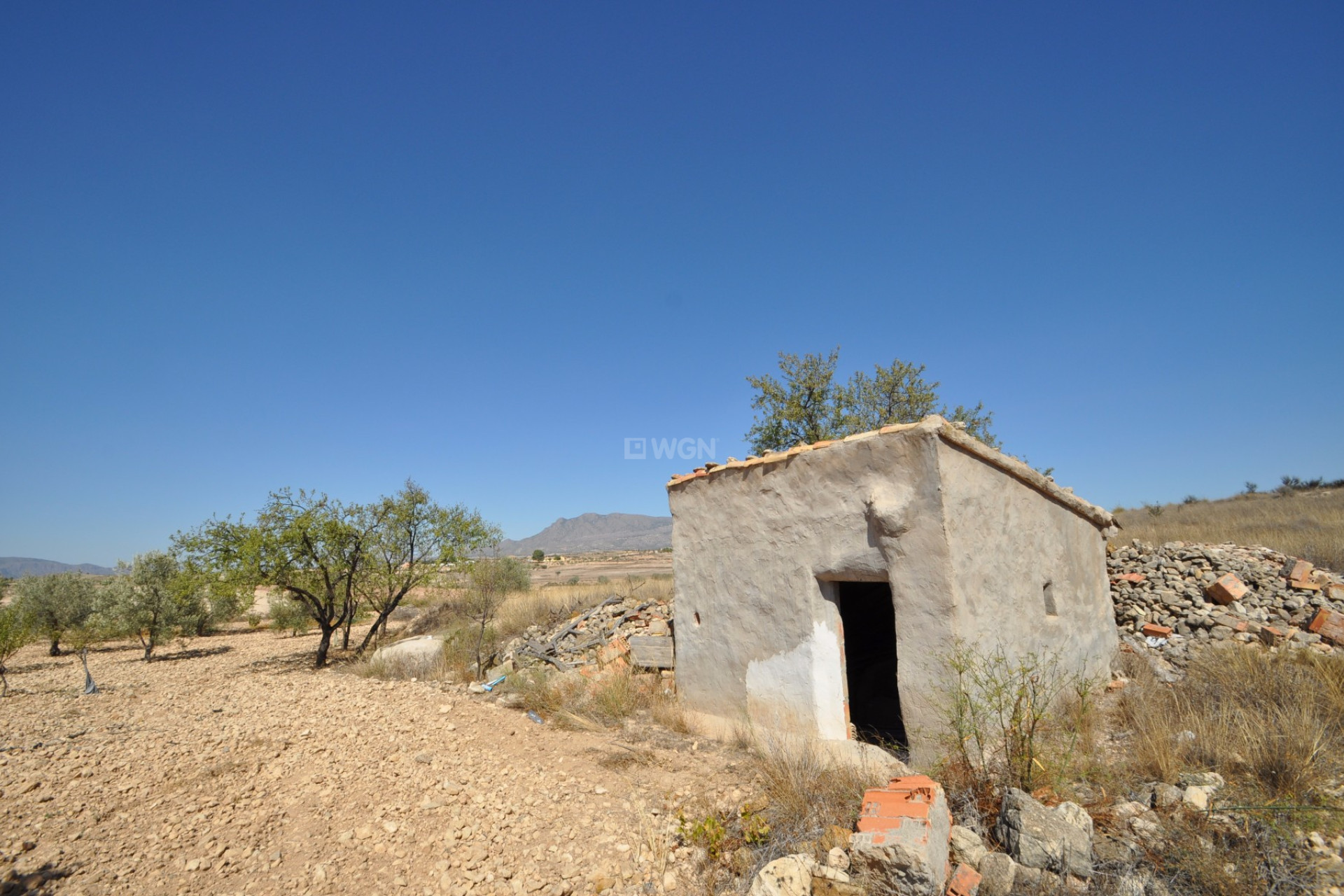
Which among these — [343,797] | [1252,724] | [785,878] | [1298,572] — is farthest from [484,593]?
[1298,572]

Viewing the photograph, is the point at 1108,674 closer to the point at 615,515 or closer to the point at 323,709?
the point at 323,709

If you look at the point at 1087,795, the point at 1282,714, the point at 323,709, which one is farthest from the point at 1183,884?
the point at 323,709

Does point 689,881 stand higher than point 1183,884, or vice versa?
point 1183,884

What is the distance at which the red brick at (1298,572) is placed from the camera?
8570 millimetres

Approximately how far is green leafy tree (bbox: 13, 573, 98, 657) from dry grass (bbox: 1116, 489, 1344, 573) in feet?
89.1

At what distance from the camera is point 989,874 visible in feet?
11.5

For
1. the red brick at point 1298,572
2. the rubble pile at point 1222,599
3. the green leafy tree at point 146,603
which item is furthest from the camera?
the green leafy tree at point 146,603

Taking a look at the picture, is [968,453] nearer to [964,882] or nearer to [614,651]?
[964,882]

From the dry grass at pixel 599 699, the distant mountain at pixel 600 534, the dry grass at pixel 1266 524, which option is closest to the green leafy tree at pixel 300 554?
the dry grass at pixel 599 699

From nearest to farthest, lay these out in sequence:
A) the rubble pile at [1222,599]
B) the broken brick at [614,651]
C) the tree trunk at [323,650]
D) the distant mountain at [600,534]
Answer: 1. the rubble pile at [1222,599]
2. the broken brick at [614,651]
3. the tree trunk at [323,650]
4. the distant mountain at [600,534]

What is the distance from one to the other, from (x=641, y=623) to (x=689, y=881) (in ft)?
25.6

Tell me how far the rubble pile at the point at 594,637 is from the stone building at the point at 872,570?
2902mm

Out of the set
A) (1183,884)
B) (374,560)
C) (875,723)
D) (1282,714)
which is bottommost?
(875,723)

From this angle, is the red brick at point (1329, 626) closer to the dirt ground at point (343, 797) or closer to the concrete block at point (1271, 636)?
the concrete block at point (1271, 636)
